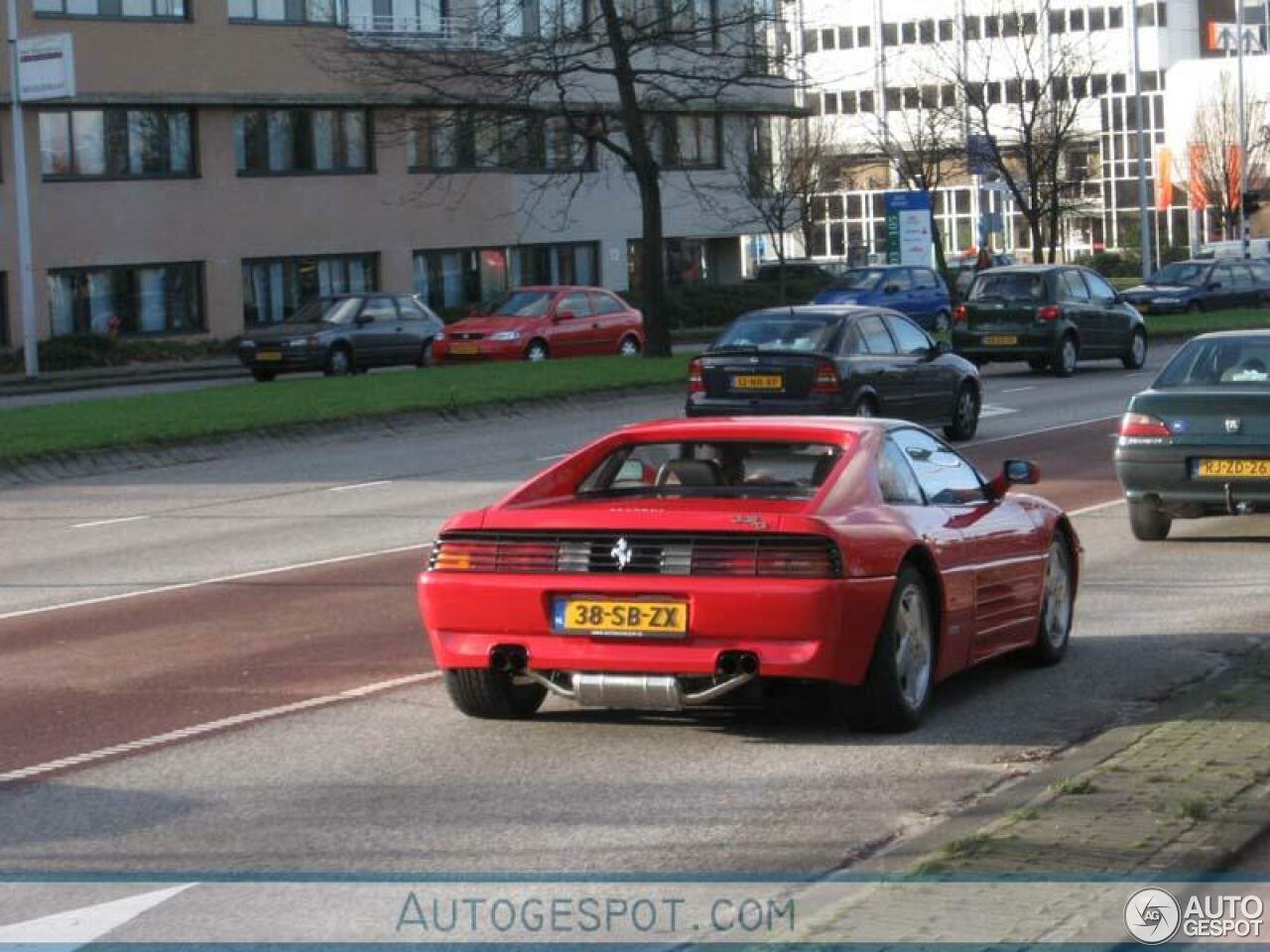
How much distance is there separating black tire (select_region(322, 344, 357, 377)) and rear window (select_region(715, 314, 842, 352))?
1781cm

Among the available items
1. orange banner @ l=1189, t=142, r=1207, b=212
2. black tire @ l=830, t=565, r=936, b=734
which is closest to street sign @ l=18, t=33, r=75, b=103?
black tire @ l=830, t=565, r=936, b=734

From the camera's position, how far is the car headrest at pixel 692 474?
9789 millimetres

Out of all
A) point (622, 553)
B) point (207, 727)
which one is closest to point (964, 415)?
point (207, 727)

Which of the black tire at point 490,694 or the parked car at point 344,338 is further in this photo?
the parked car at point 344,338

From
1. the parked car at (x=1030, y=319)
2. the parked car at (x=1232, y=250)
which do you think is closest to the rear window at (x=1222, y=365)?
the parked car at (x=1030, y=319)

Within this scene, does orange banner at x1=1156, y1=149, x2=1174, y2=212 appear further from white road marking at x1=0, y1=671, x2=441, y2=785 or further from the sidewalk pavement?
the sidewalk pavement

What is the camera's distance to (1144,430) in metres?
15.8

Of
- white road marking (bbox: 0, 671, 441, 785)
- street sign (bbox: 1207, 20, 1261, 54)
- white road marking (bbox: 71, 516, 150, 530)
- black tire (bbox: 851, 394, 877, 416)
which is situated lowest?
white road marking (bbox: 0, 671, 441, 785)

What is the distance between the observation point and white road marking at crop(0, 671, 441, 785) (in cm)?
868

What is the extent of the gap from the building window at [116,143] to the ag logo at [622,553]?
4301 centimetres

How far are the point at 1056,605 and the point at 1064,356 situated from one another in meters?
26.0

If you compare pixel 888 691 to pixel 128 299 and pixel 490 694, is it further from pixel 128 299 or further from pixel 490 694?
pixel 128 299

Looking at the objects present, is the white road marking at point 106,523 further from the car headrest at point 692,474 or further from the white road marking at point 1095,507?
the car headrest at point 692,474

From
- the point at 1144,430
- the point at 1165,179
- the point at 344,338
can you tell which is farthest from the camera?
the point at 1165,179
